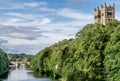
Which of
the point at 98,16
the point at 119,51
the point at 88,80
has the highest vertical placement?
the point at 98,16

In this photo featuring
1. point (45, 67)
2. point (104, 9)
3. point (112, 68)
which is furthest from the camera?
point (104, 9)

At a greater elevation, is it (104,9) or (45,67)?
(104,9)

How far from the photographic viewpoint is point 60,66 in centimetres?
10519

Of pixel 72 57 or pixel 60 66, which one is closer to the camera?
pixel 72 57

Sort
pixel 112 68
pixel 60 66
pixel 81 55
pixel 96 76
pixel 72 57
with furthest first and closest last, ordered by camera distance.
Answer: pixel 60 66, pixel 72 57, pixel 81 55, pixel 96 76, pixel 112 68

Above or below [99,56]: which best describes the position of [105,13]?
above

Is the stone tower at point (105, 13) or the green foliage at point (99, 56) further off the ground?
the stone tower at point (105, 13)

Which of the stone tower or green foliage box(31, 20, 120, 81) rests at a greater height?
the stone tower

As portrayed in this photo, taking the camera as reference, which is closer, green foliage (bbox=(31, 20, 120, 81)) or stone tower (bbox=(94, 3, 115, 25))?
green foliage (bbox=(31, 20, 120, 81))

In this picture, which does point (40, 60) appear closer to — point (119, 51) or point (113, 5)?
point (113, 5)

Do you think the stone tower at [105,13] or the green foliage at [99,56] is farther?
the stone tower at [105,13]

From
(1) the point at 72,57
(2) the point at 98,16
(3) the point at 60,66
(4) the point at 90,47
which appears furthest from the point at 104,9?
(4) the point at 90,47

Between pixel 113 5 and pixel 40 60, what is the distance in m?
57.1

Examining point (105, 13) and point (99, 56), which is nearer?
point (99, 56)
